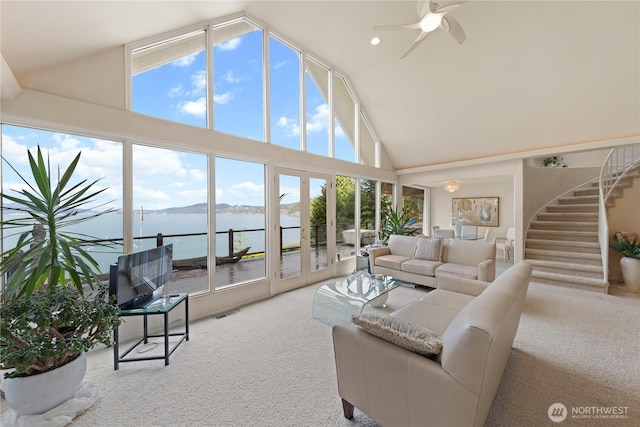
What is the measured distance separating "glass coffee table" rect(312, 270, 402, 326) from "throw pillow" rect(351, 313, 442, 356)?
4.12 ft

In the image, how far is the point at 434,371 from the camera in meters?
1.20

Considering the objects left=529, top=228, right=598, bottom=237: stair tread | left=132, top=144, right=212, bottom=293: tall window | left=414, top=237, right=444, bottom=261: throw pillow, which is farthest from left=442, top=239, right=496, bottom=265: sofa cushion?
left=132, top=144, right=212, bottom=293: tall window

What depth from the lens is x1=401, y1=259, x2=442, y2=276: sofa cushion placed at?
403 centimetres

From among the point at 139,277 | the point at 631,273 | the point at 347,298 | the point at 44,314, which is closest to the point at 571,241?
the point at 631,273

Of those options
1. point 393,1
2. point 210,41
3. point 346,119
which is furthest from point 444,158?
point 210,41

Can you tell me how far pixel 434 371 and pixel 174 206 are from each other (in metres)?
3.16

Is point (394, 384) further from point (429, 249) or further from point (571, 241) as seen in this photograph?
point (571, 241)

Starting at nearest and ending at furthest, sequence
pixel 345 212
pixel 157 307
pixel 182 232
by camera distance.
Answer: pixel 157 307 < pixel 182 232 < pixel 345 212

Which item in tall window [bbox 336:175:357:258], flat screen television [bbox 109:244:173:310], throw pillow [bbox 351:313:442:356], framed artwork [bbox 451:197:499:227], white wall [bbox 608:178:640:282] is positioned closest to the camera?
throw pillow [bbox 351:313:442:356]

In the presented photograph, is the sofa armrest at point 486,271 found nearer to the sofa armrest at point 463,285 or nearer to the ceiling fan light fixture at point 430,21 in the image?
the sofa armrest at point 463,285

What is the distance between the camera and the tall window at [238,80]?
3.52 m

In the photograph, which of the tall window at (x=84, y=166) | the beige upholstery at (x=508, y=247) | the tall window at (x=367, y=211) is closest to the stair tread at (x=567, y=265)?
the beige upholstery at (x=508, y=247)

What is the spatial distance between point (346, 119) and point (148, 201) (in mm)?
4204

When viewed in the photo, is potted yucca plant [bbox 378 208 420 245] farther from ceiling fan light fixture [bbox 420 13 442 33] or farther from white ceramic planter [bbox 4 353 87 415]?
white ceramic planter [bbox 4 353 87 415]
